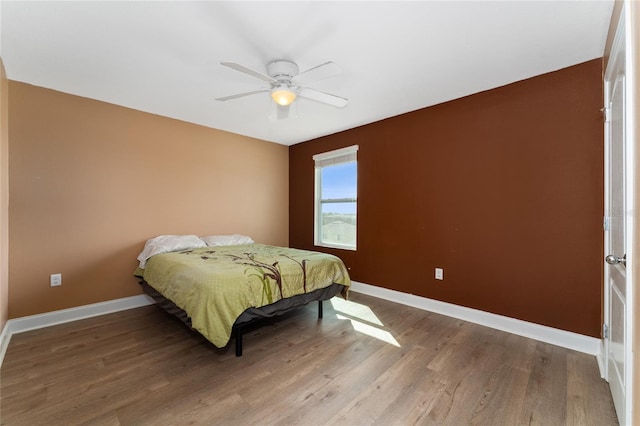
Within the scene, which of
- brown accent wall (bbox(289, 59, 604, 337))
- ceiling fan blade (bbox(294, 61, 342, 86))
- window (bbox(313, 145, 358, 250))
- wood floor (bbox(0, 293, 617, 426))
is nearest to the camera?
wood floor (bbox(0, 293, 617, 426))

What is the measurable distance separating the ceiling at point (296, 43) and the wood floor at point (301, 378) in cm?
238

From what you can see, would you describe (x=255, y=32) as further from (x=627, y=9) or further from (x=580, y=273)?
(x=580, y=273)

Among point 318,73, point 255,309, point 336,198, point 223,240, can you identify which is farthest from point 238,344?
point 336,198

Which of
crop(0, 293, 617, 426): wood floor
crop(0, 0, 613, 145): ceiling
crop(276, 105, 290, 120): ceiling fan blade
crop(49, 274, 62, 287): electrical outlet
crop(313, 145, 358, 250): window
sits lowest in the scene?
crop(0, 293, 617, 426): wood floor

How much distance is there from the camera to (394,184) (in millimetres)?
3502

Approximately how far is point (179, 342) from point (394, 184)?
2889mm

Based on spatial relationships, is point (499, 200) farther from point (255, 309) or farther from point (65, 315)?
point (65, 315)

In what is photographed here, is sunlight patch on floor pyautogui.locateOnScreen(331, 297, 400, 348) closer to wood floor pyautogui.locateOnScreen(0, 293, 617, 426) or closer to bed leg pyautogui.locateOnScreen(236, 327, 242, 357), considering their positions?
wood floor pyautogui.locateOnScreen(0, 293, 617, 426)

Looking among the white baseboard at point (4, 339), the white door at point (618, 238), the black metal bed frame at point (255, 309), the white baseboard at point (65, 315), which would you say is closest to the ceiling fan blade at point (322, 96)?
the white door at point (618, 238)

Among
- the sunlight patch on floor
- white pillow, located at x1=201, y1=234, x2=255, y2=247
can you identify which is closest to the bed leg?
the sunlight patch on floor

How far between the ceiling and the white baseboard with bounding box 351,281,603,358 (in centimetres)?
227

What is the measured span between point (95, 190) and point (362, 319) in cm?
324

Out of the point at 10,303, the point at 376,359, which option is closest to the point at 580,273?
the point at 376,359

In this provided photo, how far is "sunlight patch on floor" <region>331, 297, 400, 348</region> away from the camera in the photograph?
252cm
